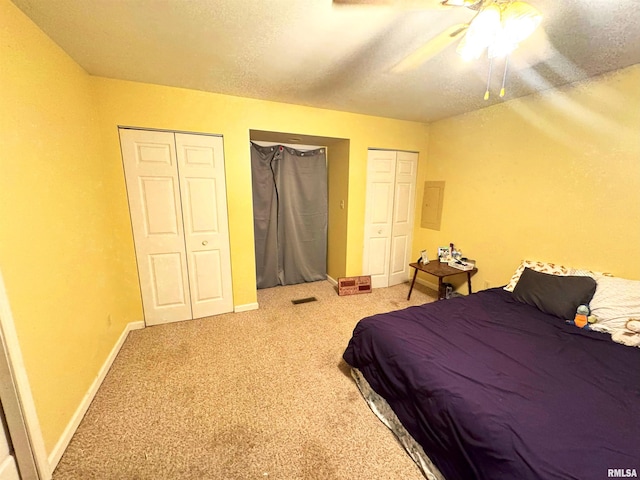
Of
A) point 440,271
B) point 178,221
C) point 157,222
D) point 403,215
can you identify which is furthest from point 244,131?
point 440,271

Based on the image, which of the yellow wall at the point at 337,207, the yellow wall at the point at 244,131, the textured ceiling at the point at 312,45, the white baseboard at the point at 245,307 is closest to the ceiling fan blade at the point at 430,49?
the textured ceiling at the point at 312,45

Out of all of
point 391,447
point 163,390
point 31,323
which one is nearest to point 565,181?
point 391,447

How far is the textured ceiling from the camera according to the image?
4.36ft

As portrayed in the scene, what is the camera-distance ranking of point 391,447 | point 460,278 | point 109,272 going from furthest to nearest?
point 460,278, point 109,272, point 391,447

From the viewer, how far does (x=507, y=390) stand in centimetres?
118

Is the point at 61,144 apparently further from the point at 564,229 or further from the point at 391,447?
the point at 564,229

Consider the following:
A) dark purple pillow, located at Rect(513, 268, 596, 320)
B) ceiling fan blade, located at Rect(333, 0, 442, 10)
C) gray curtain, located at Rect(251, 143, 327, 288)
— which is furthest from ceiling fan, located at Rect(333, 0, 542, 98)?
gray curtain, located at Rect(251, 143, 327, 288)

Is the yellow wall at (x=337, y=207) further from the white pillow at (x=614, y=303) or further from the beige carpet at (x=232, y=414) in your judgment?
the white pillow at (x=614, y=303)

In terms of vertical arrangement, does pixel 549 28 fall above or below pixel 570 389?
above

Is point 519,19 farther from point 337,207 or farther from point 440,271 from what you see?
point 337,207

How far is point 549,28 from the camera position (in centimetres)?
145

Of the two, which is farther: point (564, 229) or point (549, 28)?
point (564, 229)

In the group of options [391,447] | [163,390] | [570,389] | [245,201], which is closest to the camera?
[570,389]

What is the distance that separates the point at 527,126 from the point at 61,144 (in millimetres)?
3919
